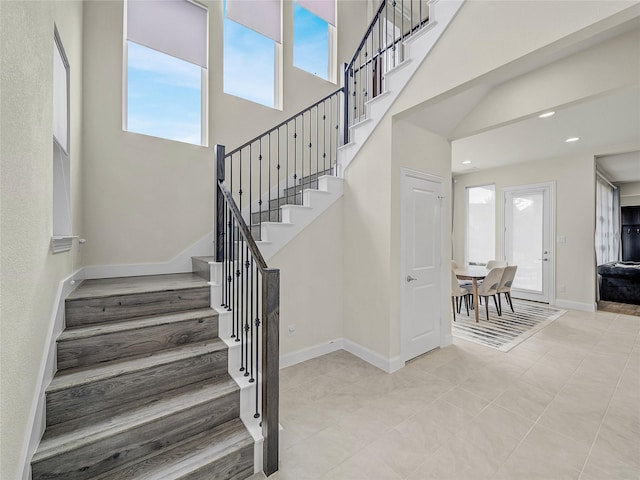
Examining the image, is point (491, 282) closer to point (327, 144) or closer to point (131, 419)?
point (327, 144)

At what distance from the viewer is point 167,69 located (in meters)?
3.38

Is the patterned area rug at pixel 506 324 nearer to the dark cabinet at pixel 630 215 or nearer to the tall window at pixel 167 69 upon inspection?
the tall window at pixel 167 69

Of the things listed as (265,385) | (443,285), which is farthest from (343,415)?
(443,285)

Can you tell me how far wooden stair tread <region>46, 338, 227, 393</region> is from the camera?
155 centimetres

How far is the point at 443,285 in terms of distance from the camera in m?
3.51

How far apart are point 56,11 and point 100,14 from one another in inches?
61.0

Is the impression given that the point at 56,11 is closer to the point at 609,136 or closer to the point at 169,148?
the point at 169,148

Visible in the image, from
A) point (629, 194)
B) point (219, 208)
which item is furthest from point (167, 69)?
point (629, 194)

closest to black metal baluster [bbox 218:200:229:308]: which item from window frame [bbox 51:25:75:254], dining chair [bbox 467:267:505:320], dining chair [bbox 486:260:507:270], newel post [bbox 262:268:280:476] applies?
newel post [bbox 262:268:280:476]

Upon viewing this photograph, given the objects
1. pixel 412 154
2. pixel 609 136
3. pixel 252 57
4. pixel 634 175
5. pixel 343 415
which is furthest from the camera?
pixel 634 175

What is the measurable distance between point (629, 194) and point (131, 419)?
39.5ft

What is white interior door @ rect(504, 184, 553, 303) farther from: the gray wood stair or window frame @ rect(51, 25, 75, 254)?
window frame @ rect(51, 25, 75, 254)

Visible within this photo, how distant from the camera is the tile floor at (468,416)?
5.61 feet

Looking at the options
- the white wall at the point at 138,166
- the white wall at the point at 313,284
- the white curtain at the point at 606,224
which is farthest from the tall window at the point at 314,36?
the white curtain at the point at 606,224
